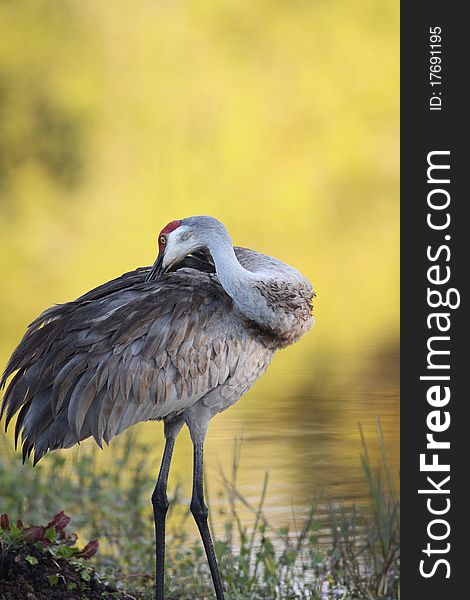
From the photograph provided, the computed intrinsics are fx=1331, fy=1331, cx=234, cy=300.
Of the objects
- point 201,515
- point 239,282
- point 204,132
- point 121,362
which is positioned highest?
point 204,132

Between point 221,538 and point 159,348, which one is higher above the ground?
point 159,348

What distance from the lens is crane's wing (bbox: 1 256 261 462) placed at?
14.8 feet

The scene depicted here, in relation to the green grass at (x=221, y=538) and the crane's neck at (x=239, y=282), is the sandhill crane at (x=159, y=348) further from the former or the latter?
the green grass at (x=221, y=538)

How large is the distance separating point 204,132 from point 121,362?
817 cm

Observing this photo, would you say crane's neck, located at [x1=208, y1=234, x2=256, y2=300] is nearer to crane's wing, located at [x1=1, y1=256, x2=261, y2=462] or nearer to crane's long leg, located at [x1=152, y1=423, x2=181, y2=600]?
crane's wing, located at [x1=1, y1=256, x2=261, y2=462]

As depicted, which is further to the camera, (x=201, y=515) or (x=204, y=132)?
(x=204, y=132)

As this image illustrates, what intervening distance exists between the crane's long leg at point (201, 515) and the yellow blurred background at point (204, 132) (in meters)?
6.40

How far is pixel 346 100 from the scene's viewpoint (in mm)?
12734

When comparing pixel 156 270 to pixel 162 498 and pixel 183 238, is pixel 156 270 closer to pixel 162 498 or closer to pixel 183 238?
pixel 183 238

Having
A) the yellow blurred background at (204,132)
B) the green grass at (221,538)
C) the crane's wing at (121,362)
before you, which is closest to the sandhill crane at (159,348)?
the crane's wing at (121,362)

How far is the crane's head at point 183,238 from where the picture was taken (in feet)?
15.3

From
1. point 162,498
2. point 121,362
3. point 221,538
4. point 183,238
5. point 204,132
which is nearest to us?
point 121,362

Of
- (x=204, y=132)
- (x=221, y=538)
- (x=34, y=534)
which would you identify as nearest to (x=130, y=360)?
(x=34, y=534)

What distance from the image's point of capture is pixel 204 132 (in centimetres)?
1252
